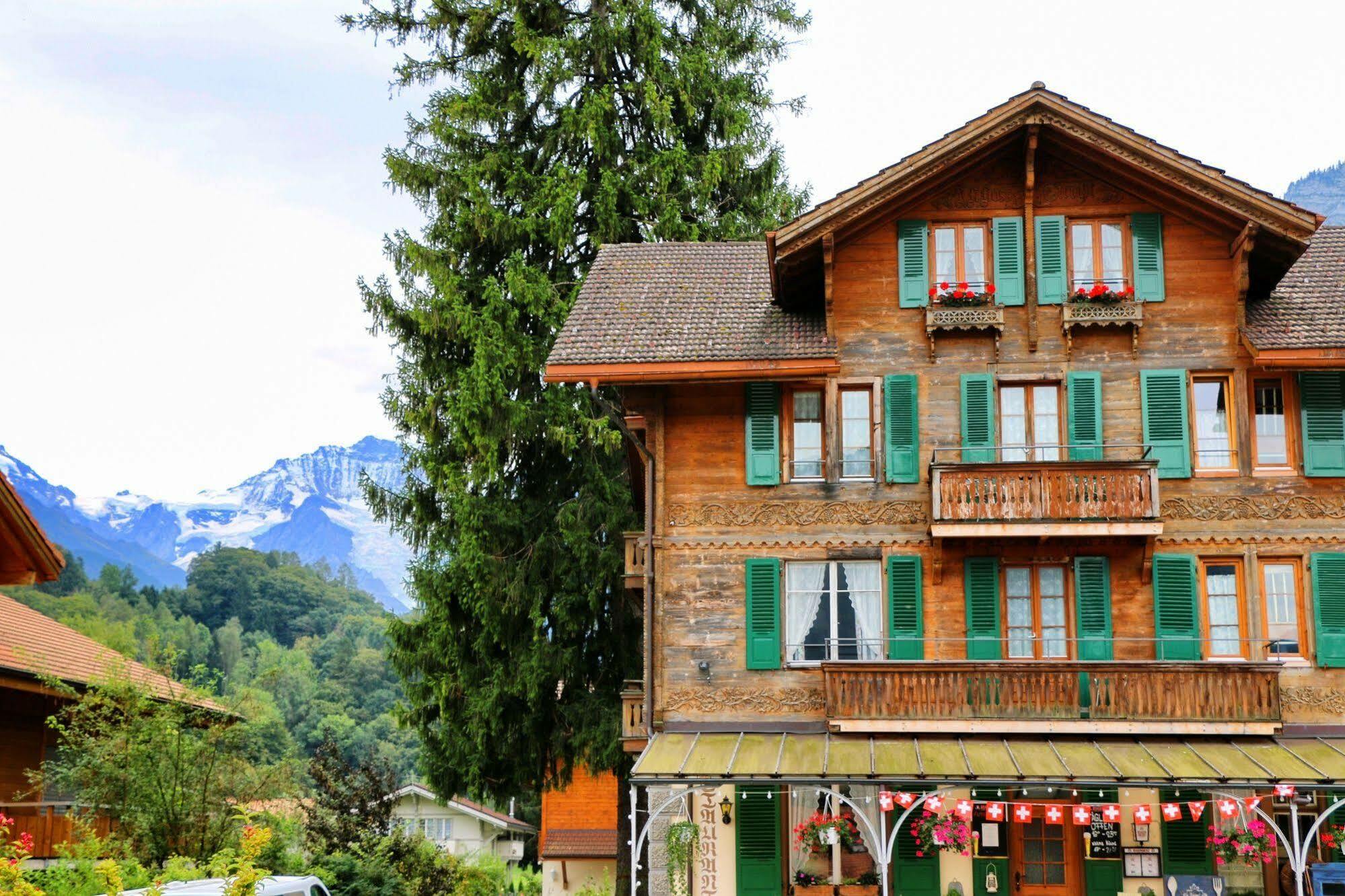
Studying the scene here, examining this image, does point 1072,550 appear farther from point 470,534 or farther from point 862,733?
point 470,534

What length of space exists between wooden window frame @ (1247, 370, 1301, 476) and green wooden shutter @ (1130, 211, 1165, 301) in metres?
2.06

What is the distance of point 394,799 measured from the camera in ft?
112

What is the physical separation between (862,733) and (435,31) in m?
20.1

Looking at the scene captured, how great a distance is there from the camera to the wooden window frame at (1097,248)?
24.2m

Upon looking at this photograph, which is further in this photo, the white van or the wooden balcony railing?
the wooden balcony railing

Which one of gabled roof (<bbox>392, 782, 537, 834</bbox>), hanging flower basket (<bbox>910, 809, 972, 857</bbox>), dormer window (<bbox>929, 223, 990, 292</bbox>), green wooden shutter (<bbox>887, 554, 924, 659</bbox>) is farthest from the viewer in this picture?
gabled roof (<bbox>392, 782, 537, 834</bbox>)

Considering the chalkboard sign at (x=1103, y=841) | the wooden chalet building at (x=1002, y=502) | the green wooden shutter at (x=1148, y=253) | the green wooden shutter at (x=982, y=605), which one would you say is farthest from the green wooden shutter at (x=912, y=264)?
the chalkboard sign at (x=1103, y=841)

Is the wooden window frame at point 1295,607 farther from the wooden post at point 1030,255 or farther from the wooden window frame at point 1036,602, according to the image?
the wooden post at point 1030,255

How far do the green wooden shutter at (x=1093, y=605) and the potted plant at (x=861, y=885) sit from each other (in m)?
4.78

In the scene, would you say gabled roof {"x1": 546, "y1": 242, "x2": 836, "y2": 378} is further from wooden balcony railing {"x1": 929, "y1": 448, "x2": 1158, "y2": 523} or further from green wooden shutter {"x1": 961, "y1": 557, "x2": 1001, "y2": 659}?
green wooden shutter {"x1": 961, "y1": 557, "x2": 1001, "y2": 659}

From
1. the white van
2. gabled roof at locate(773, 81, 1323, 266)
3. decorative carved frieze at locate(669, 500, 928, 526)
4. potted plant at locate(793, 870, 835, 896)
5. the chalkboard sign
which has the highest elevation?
gabled roof at locate(773, 81, 1323, 266)

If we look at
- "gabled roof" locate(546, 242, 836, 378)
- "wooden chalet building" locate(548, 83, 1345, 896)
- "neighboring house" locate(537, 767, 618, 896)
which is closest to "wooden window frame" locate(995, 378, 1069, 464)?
"wooden chalet building" locate(548, 83, 1345, 896)

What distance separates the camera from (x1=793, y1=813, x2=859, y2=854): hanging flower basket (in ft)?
72.8

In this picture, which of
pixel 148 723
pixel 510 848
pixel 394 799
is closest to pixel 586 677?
pixel 394 799
